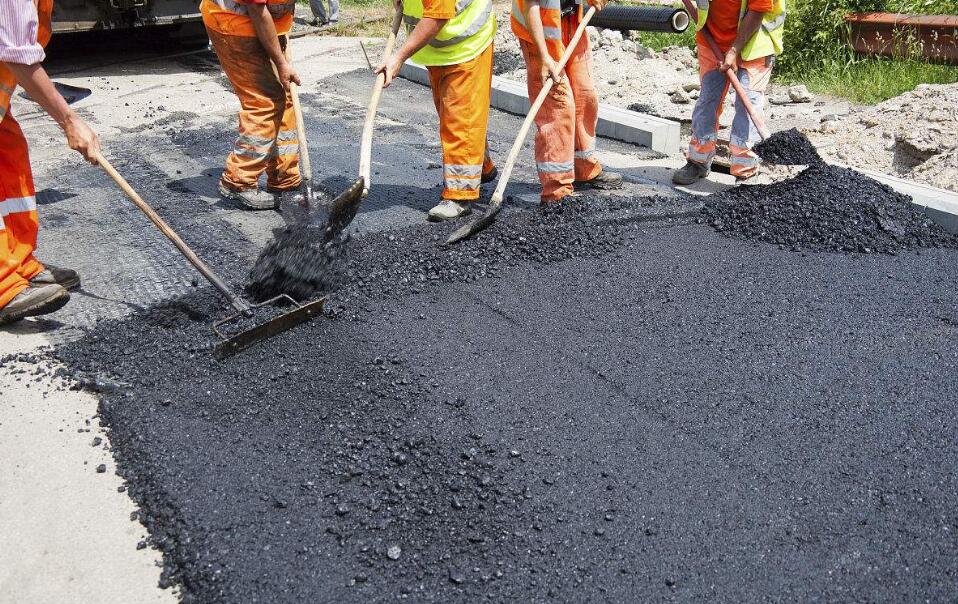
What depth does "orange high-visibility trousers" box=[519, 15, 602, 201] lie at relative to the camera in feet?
13.6

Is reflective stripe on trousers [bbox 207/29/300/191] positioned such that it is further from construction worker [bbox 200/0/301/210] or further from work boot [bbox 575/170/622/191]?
work boot [bbox 575/170/622/191]

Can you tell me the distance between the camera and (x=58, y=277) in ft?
11.3

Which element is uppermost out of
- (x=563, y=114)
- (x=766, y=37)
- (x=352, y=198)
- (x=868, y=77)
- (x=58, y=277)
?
(x=766, y=37)

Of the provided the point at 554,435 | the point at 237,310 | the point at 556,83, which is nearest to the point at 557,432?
the point at 554,435

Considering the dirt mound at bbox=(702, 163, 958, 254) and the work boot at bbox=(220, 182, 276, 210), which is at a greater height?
the dirt mound at bbox=(702, 163, 958, 254)

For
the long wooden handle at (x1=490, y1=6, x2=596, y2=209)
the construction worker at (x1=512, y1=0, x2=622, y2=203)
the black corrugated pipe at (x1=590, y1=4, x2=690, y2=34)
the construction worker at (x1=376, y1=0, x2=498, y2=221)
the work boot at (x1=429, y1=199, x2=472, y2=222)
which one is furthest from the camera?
the black corrugated pipe at (x1=590, y1=4, x2=690, y2=34)

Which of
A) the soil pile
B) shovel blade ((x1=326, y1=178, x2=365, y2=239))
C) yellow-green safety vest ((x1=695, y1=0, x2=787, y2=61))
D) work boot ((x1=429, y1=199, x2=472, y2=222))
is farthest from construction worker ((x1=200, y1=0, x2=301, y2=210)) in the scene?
the soil pile

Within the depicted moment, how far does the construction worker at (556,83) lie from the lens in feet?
13.1

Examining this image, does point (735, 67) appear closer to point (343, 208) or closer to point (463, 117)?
point (463, 117)

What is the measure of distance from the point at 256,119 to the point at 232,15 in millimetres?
536

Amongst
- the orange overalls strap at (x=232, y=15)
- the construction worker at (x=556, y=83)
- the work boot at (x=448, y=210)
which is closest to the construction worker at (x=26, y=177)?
the orange overalls strap at (x=232, y=15)

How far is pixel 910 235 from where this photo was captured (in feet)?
12.8

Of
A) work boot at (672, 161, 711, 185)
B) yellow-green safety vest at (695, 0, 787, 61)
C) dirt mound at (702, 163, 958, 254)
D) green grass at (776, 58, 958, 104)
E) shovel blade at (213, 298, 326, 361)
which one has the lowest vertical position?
shovel blade at (213, 298, 326, 361)

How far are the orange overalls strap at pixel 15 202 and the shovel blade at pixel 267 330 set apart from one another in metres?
0.99
